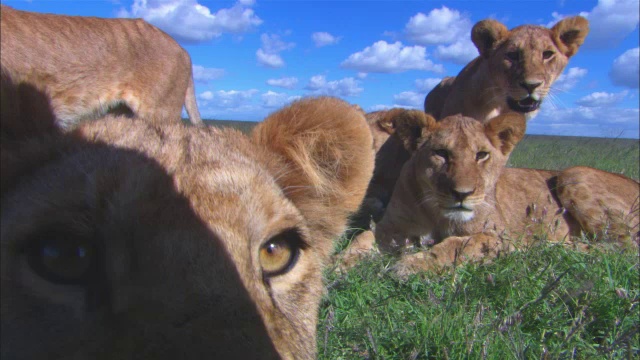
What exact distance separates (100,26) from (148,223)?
6838 mm

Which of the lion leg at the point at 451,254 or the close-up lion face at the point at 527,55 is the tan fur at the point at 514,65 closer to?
the close-up lion face at the point at 527,55

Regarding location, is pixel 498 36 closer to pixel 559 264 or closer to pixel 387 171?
pixel 387 171

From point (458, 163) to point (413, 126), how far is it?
0.74 metres

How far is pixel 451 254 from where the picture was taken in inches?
175

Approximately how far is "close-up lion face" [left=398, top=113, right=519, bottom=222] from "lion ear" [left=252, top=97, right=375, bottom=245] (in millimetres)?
2242

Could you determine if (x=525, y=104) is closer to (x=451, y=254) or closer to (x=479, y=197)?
(x=479, y=197)

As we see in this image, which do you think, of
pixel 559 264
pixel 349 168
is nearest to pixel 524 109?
pixel 559 264

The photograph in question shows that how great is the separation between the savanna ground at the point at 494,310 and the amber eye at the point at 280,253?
64 centimetres

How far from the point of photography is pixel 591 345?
264cm

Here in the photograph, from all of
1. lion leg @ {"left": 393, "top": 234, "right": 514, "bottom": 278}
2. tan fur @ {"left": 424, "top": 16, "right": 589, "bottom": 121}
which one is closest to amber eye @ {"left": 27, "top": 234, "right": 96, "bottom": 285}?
lion leg @ {"left": 393, "top": 234, "right": 514, "bottom": 278}

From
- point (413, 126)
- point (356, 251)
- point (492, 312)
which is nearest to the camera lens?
point (492, 312)

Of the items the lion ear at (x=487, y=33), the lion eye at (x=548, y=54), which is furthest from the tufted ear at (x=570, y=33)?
the lion ear at (x=487, y=33)

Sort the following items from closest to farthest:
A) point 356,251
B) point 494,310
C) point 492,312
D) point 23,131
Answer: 1. point 23,131
2. point 492,312
3. point 494,310
4. point 356,251

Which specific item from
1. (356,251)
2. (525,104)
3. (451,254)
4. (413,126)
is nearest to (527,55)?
(525,104)
